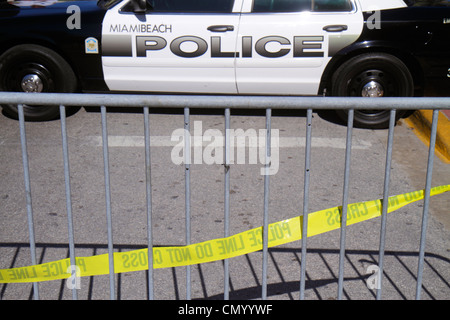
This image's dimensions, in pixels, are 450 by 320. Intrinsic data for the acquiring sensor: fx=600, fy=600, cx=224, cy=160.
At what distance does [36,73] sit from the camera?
7.20 meters

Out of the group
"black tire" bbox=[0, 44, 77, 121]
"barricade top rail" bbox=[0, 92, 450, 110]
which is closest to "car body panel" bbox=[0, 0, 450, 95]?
"black tire" bbox=[0, 44, 77, 121]

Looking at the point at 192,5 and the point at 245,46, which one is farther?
the point at 192,5

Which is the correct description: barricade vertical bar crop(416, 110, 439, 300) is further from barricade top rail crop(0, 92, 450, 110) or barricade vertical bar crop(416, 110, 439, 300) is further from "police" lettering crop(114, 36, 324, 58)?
"police" lettering crop(114, 36, 324, 58)

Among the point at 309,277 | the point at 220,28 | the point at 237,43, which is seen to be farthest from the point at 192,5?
the point at 309,277

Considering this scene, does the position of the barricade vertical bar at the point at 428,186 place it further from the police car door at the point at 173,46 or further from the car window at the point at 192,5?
the car window at the point at 192,5

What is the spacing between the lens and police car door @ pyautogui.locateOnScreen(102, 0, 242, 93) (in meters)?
6.85

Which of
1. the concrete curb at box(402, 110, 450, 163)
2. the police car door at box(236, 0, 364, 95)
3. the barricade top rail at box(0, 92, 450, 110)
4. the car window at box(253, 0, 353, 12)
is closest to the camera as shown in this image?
the barricade top rail at box(0, 92, 450, 110)

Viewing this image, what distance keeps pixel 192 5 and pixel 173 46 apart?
562mm

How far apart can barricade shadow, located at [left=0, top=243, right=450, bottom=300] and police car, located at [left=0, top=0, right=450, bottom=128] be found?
3.16 m

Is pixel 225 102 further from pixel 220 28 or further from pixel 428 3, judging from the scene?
pixel 428 3

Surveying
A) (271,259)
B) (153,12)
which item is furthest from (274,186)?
(153,12)

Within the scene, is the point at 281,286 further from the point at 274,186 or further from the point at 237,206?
the point at 274,186

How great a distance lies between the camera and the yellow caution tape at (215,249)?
2.88 m

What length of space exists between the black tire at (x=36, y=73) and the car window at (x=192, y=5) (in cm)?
133
